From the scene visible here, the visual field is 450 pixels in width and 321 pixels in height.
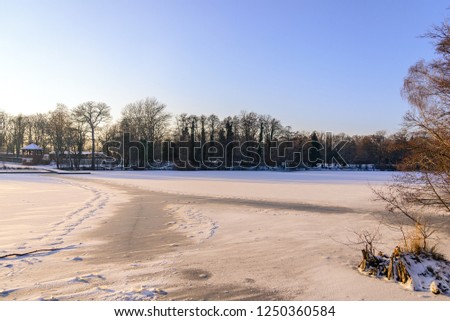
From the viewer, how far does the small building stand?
7462 cm

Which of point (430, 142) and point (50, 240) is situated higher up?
point (430, 142)

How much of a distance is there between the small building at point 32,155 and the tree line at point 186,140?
362 cm

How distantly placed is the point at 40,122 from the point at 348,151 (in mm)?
79219

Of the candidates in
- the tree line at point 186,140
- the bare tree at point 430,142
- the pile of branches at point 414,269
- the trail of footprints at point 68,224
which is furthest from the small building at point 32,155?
the pile of branches at point 414,269

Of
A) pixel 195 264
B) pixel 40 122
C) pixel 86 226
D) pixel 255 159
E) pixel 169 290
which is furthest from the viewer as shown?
pixel 40 122

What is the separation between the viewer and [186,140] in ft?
263

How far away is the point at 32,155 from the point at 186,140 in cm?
3279

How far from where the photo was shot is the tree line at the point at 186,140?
70062 millimetres

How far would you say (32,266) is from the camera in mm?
7434

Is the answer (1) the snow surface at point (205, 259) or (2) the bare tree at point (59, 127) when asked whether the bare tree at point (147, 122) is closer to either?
(2) the bare tree at point (59, 127)

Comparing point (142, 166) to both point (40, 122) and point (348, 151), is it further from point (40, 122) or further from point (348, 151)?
point (348, 151)

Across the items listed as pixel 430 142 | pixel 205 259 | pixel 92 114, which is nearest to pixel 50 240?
pixel 205 259

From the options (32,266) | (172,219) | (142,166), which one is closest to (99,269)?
(32,266)

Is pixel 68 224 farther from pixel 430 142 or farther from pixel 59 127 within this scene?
pixel 59 127
